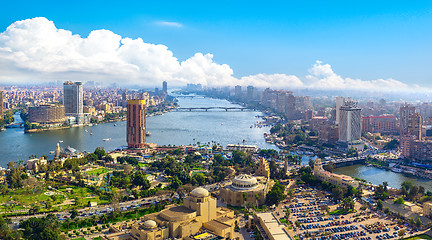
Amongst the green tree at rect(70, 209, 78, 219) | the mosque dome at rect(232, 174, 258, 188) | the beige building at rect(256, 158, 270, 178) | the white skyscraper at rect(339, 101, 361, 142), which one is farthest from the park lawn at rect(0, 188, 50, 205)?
the white skyscraper at rect(339, 101, 361, 142)

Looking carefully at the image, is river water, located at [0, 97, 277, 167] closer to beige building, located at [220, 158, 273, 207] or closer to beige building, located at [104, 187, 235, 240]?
beige building, located at [220, 158, 273, 207]

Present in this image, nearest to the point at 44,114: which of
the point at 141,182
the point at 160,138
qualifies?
the point at 160,138

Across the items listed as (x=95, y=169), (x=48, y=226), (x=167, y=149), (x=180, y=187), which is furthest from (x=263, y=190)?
(x=167, y=149)

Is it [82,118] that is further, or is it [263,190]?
[82,118]

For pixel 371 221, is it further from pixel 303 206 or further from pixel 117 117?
pixel 117 117

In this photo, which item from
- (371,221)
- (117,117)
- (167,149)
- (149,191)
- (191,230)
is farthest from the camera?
(117,117)

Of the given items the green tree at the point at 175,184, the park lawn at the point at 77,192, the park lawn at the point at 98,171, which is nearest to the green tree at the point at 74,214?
the park lawn at the point at 77,192
